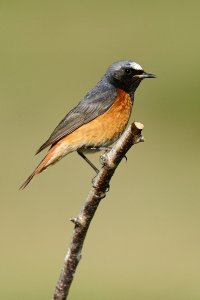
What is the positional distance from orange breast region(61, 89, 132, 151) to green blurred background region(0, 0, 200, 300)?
3.72m

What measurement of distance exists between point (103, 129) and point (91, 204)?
9.20ft

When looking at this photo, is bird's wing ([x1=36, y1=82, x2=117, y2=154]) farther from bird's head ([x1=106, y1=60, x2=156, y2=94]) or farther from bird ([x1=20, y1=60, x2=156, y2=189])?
bird's head ([x1=106, y1=60, x2=156, y2=94])

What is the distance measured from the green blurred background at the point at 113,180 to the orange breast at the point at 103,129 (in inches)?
147

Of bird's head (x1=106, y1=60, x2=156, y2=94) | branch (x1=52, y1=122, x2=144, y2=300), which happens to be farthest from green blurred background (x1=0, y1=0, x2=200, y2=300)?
branch (x1=52, y1=122, x2=144, y2=300)

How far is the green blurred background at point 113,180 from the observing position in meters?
12.3

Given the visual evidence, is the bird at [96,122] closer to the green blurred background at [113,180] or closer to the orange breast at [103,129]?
the orange breast at [103,129]

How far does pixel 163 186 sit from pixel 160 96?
185 inches

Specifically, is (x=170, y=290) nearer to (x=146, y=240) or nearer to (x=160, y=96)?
(x=146, y=240)

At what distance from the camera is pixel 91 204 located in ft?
16.9

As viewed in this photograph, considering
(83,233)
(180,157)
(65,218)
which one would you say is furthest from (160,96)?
(83,233)

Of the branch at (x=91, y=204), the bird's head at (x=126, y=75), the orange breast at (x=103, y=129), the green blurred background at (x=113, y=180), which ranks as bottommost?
the green blurred background at (x=113, y=180)

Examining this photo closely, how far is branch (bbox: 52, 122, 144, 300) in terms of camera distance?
488cm

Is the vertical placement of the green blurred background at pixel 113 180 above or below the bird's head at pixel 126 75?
below

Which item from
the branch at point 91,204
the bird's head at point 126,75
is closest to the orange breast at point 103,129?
the bird's head at point 126,75
